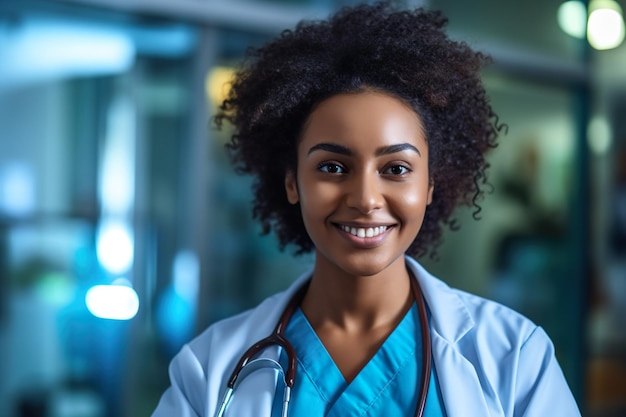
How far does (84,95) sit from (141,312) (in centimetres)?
86

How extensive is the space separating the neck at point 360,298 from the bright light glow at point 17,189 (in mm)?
1971

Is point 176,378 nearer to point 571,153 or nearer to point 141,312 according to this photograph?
point 141,312

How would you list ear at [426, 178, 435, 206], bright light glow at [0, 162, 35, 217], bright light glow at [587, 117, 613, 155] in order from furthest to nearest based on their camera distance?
bright light glow at [587, 117, 613, 155] → bright light glow at [0, 162, 35, 217] → ear at [426, 178, 435, 206]

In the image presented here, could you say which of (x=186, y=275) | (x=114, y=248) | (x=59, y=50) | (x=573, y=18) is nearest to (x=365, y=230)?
(x=186, y=275)

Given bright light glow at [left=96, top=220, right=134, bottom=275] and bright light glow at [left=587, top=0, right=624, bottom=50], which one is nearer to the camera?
bright light glow at [left=96, top=220, right=134, bottom=275]

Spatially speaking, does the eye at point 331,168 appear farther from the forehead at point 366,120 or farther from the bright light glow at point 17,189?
the bright light glow at point 17,189

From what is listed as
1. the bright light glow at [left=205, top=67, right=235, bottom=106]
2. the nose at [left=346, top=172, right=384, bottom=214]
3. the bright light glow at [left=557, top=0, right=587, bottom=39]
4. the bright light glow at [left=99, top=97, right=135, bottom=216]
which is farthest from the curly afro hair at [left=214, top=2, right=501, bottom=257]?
the bright light glow at [left=557, top=0, right=587, bottom=39]

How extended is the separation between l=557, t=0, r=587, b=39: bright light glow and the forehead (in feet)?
10.1

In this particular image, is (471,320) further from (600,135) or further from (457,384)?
(600,135)

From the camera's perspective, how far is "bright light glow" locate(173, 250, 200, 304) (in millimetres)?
2895

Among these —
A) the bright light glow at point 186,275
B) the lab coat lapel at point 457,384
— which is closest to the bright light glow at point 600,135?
the bright light glow at point 186,275

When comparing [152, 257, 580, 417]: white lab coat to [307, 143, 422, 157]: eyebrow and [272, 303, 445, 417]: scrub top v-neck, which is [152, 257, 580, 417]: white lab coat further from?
[307, 143, 422, 157]: eyebrow

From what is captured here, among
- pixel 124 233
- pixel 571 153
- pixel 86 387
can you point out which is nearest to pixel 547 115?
pixel 571 153

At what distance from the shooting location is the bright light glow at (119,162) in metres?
3.00
